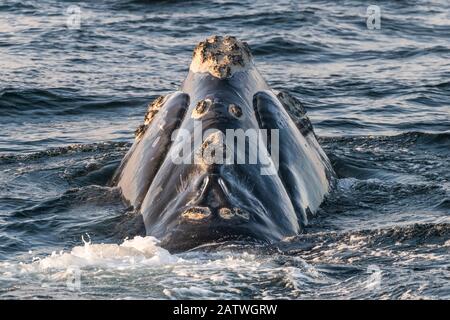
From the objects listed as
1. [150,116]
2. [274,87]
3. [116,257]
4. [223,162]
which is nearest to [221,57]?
[150,116]

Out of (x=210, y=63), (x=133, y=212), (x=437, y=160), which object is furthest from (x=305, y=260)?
(x=437, y=160)

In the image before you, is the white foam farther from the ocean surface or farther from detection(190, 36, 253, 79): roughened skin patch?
detection(190, 36, 253, 79): roughened skin patch

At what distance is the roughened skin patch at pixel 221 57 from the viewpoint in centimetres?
1196

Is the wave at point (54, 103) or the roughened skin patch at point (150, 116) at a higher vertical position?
the roughened skin patch at point (150, 116)

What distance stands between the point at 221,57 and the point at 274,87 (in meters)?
7.88

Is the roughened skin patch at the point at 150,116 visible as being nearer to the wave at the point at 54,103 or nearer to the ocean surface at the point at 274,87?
the ocean surface at the point at 274,87

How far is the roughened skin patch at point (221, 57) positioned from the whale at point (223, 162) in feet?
0.03

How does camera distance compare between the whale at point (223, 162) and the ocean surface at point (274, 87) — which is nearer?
the ocean surface at point (274, 87)

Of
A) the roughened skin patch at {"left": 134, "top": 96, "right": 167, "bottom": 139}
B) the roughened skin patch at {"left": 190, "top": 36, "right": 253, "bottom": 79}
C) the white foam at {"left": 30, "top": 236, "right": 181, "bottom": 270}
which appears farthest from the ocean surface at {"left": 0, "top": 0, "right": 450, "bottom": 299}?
the roughened skin patch at {"left": 190, "top": 36, "right": 253, "bottom": 79}

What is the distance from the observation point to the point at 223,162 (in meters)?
10.3

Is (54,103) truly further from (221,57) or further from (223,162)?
(223,162)

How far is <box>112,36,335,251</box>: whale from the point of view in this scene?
32.6 ft

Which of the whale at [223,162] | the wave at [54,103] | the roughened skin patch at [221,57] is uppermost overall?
the roughened skin patch at [221,57]

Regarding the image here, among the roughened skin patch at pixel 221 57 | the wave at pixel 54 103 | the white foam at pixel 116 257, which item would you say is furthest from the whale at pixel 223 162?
the wave at pixel 54 103
